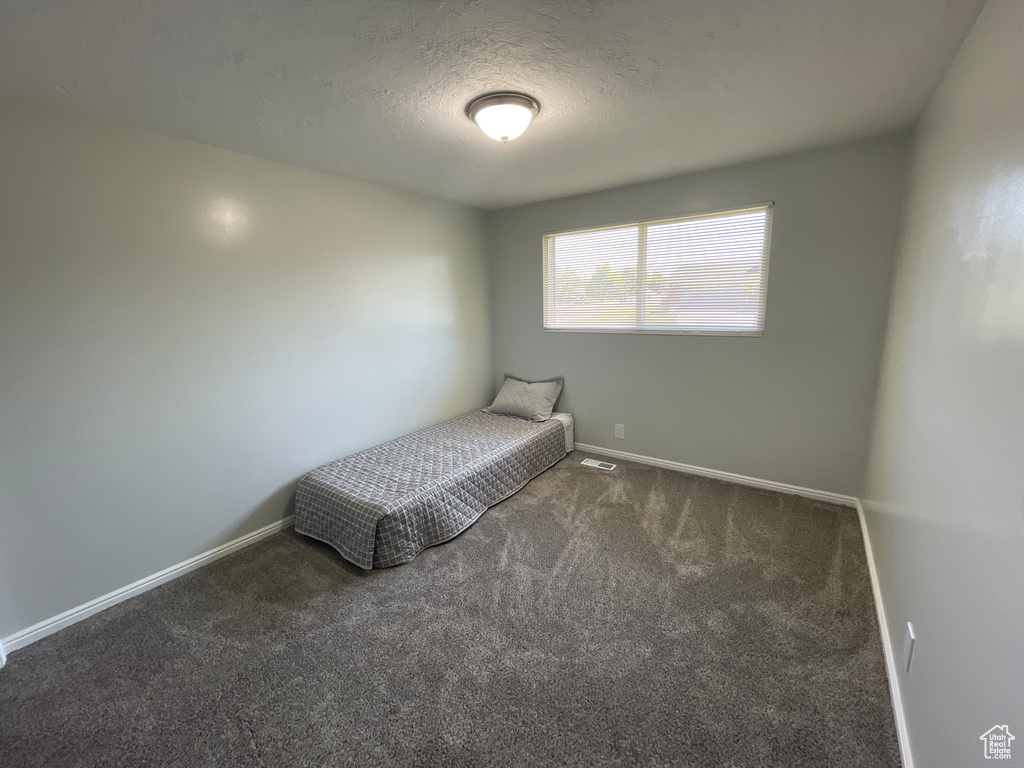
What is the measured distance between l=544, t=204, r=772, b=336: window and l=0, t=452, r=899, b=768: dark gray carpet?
59.8 inches

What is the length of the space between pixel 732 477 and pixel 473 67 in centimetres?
302

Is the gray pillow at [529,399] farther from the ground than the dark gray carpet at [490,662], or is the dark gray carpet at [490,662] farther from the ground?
the gray pillow at [529,399]

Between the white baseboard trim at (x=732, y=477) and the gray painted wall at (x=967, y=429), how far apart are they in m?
1.10

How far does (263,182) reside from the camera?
7.66 ft

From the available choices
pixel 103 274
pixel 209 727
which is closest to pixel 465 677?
pixel 209 727

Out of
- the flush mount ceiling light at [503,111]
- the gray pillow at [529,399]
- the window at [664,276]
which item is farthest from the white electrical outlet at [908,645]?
the gray pillow at [529,399]

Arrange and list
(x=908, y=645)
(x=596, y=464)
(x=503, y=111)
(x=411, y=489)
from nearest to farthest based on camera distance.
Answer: (x=908, y=645), (x=503, y=111), (x=411, y=489), (x=596, y=464)

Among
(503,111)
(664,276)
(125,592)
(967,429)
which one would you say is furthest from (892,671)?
(125,592)

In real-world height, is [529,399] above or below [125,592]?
above

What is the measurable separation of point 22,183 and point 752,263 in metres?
3.76

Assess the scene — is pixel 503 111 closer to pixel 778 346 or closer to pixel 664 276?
pixel 664 276

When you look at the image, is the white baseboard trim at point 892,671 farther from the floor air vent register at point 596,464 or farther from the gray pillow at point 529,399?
the gray pillow at point 529,399

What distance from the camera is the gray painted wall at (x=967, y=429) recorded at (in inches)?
Result: 32.9

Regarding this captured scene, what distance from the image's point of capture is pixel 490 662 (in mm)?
1595
